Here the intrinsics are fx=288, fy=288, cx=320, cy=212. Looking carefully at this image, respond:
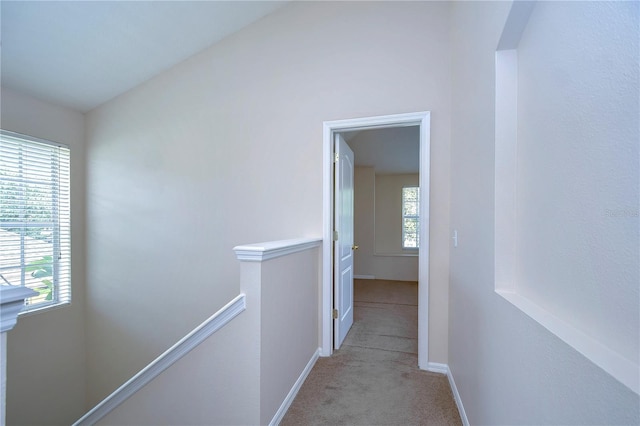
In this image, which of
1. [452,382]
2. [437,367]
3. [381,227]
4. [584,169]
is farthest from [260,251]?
[381,227]

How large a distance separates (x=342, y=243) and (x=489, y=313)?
1697 millimetres

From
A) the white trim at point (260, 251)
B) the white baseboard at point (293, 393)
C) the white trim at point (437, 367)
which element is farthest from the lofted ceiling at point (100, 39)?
the white trim at point (437, 367)

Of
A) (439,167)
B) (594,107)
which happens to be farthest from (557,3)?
(439,167)

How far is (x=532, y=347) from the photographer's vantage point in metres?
0.94

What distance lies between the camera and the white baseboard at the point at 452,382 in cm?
179

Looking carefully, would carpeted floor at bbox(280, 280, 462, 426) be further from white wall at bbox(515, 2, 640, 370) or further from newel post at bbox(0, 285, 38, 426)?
newel post at bbox(0, 285, 38, 426)

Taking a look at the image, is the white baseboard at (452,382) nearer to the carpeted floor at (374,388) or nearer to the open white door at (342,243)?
the carpeted floor at (374,388)

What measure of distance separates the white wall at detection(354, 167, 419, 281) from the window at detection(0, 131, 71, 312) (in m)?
4.90

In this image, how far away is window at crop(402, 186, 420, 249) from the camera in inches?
261

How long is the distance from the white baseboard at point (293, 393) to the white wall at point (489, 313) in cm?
113

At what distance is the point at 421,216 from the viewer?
2.51 metres

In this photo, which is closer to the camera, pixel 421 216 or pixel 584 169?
pixel 584 169

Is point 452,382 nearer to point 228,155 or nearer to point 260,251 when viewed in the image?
point 260,251

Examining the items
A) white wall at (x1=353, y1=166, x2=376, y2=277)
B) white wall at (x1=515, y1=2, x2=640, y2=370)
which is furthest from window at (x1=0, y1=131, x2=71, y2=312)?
white wall at (x1=353, y1=166, x2=376, y2=277)
